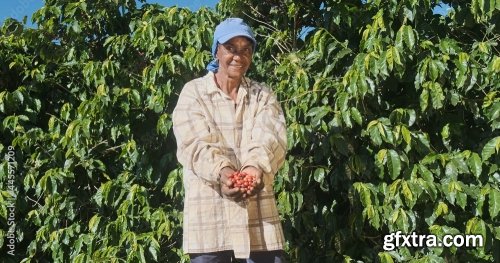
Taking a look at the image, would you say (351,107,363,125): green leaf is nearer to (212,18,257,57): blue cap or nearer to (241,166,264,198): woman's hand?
(212,18,257,57): blue cap

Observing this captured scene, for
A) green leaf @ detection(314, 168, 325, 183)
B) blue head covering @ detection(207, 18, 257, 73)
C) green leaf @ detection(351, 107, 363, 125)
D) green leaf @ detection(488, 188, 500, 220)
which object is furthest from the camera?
green leaf @ detection(314, 168, 325, 183)

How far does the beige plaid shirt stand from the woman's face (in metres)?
0.06

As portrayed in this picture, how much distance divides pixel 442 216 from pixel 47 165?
188 centimetres

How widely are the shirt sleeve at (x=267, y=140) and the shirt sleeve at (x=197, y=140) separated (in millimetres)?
67

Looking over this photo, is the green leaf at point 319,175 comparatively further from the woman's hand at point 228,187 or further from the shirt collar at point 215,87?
the woman's hand at point 228,187

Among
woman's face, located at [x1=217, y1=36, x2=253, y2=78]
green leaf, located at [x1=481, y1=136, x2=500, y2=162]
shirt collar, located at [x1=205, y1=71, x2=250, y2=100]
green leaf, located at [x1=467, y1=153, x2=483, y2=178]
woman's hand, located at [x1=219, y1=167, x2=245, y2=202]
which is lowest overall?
woman's hand, located at [x1=219, y1=167, x2=245, y2=202]

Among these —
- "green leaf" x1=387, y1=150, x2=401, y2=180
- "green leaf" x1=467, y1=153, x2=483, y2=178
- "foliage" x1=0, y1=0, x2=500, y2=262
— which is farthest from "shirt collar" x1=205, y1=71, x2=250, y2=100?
"green leaf" x1=467, y1=153, x2=483, y2=178

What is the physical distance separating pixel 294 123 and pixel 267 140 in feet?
3.20

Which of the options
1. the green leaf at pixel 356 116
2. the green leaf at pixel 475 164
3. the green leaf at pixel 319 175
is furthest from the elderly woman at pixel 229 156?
the green leaf at pixel 475 164

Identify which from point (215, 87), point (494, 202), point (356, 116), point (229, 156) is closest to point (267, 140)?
point (229, 156)

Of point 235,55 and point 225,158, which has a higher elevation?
point 235,55

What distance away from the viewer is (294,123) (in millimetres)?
2775

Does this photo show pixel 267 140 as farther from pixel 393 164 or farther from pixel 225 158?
pixel 393 164

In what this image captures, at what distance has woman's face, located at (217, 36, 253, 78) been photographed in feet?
6.08
